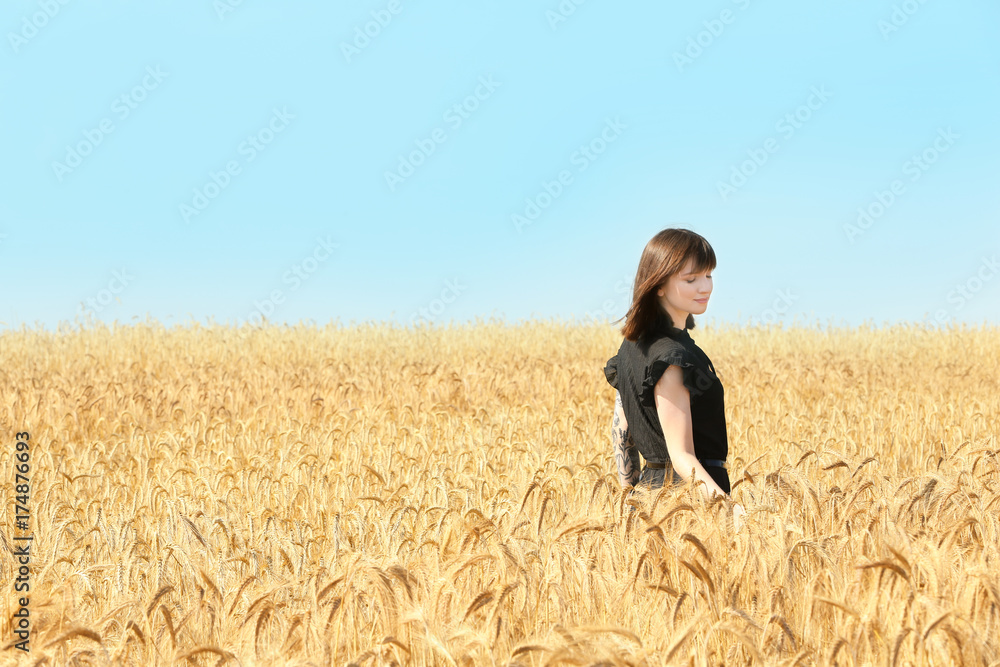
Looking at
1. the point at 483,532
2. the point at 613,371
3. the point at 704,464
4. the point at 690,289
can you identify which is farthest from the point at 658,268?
the point at 483,532

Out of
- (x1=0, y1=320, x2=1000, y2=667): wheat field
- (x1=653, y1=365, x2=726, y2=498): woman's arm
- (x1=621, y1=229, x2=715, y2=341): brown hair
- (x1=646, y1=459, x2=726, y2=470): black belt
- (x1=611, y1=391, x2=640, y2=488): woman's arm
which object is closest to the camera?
(x1=0, y1=320, x2=1000, y2=667): wheat field

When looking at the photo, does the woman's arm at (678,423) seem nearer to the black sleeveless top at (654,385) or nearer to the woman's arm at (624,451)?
the black sleeveless top at (654,385)

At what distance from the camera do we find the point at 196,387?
28.3ft

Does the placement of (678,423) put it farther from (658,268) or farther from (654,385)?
(658,268)

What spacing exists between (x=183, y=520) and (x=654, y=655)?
1.77 m

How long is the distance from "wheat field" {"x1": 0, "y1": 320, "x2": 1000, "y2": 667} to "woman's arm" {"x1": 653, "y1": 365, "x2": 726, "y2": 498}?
0.10 m

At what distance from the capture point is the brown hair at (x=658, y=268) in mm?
3127

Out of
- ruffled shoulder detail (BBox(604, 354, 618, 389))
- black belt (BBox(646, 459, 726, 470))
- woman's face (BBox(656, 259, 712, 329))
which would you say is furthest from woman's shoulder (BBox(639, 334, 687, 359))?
black belt (BBox(646, 459, 726, 470))

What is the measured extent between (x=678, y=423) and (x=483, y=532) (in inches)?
32.8

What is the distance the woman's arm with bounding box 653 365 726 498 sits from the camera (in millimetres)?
2928

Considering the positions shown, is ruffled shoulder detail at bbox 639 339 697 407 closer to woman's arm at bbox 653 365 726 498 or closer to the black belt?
woman's arm at bbox 653 365 726 498

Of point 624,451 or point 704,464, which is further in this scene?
point 624,451

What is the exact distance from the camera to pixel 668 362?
2.97 metres

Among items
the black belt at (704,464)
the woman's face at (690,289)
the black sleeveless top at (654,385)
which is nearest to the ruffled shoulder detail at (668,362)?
the black sleeveless top at (654,385)
